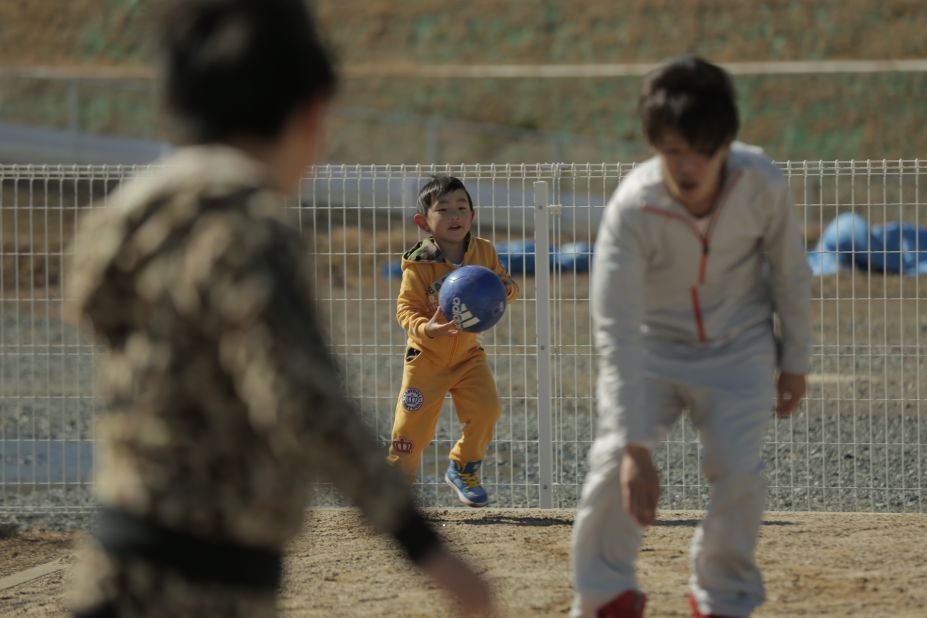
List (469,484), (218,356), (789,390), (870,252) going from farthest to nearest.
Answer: (870,252) → (469,484) → (789,390) → (218,356)

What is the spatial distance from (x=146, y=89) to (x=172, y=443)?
27.5m

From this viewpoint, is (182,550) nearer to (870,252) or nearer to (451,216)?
(451,216)

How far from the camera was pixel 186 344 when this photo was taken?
7.22 feet

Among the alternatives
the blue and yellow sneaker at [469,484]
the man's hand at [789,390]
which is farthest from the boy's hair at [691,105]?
the blue and yellow sneaker at [469,484]

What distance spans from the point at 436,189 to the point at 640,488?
309 centimetres

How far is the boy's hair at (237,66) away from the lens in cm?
223

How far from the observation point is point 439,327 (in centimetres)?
634

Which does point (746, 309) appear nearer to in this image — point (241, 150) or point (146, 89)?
point (241, 150)

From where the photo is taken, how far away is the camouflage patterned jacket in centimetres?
211

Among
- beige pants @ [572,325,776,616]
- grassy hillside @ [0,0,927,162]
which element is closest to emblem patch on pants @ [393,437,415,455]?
beige pants @ [572,325,776,616]

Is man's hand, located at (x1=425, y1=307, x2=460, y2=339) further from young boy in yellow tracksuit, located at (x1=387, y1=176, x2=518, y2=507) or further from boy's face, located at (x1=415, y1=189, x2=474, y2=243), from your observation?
boy's face, located at (x1=415, y1=189, x2=474, y2=243)

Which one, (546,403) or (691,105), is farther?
(546,403)

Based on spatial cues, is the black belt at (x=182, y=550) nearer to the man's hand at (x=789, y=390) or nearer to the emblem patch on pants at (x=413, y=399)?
the man's hand at (x=789, y=390)

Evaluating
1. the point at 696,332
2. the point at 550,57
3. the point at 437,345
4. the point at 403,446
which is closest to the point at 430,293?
the point at 437,345
